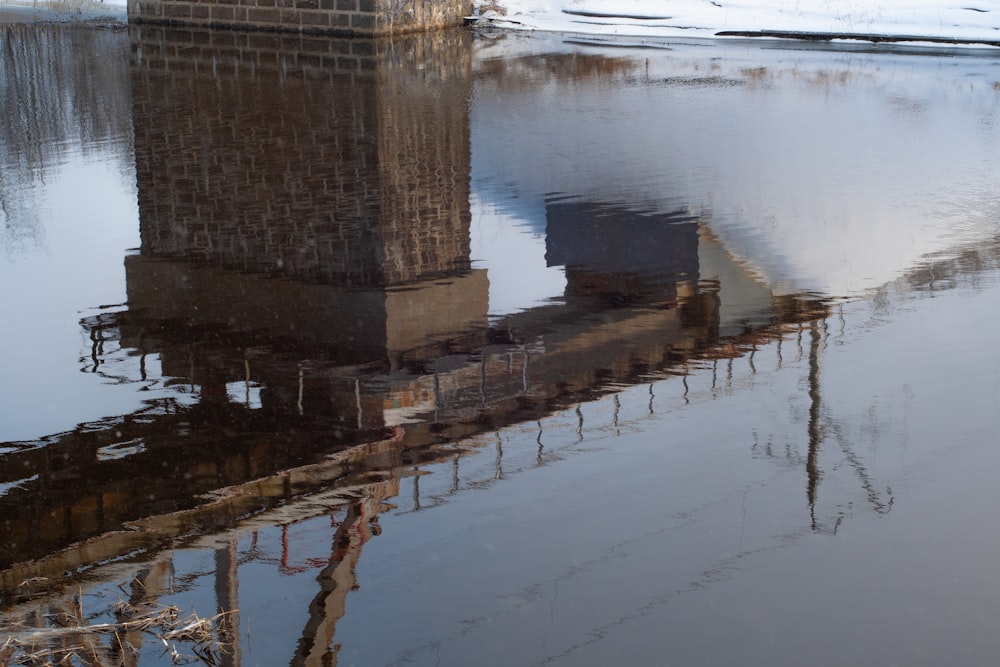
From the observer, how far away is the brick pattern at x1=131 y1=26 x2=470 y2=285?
10406 mm

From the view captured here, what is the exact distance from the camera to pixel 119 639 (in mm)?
4762

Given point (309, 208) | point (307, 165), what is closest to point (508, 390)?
point (309, 208)

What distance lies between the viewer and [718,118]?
1667 centimetres

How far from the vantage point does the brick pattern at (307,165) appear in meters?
10.4

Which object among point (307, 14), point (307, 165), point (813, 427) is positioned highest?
point (307, 14)

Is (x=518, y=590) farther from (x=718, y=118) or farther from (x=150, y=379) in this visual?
(x=718, y=118)

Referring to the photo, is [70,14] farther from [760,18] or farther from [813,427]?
[813,427]

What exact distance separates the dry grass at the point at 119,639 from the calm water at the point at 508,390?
0.03m

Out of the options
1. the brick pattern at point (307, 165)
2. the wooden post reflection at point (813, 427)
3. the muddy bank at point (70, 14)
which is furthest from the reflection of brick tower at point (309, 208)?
the muddy bank at point (70, 14)

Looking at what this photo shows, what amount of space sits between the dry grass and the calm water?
0.03 metres

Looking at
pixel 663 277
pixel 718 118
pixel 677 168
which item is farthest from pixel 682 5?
pixel 663 277

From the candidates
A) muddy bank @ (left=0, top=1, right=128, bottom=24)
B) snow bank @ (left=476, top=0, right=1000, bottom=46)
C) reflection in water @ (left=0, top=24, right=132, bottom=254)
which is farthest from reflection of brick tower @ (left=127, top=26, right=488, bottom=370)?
muddy bank @ (left=0, top=1, right=128, bottom=24)

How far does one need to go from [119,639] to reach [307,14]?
2508cm

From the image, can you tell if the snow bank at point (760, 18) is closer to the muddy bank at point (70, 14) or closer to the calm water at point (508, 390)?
the muddy bank at point (70, 14)
